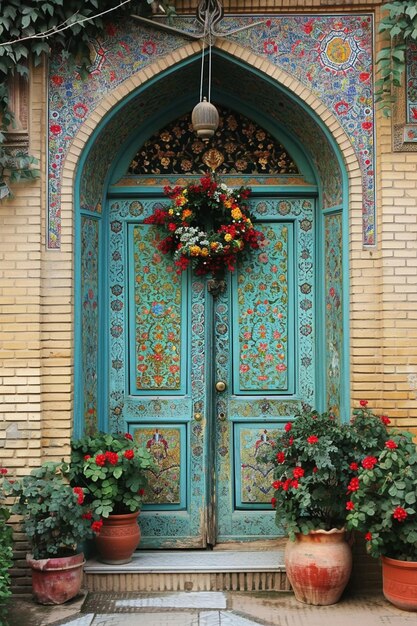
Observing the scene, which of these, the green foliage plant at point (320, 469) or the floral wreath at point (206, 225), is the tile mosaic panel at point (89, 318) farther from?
the green foliage plant at point (320, 469)

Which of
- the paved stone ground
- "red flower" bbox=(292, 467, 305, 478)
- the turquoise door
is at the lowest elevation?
the paved stone ground

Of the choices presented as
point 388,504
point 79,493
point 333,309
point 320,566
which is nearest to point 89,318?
point 79,493

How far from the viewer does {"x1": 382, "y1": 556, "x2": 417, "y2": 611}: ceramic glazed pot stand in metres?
5.83

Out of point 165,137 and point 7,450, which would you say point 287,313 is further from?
point 7,450

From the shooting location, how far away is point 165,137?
23.8 ft

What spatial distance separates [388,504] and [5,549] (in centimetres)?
254

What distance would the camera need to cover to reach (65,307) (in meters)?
6.51

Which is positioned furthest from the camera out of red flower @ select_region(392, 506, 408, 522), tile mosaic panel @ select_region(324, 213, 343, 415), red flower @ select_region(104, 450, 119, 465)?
tile mosaic panel @ select_region(324, 213, 343, 415)

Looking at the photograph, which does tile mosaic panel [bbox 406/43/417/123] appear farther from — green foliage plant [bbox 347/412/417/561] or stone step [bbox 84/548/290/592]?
stone step [bbox 84/548/290/592]

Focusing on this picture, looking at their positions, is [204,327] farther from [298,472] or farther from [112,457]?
A: [298,472]

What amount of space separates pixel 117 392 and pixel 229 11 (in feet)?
10.3

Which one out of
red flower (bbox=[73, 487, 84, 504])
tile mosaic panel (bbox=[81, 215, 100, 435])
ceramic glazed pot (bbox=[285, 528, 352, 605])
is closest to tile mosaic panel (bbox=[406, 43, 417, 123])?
tile mosaic panel (bbox=[81, 215, 100, 435])

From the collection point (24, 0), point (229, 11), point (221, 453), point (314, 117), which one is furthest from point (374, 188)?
point (24, 0)

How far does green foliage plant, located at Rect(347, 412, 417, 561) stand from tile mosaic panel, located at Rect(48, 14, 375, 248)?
169cm
